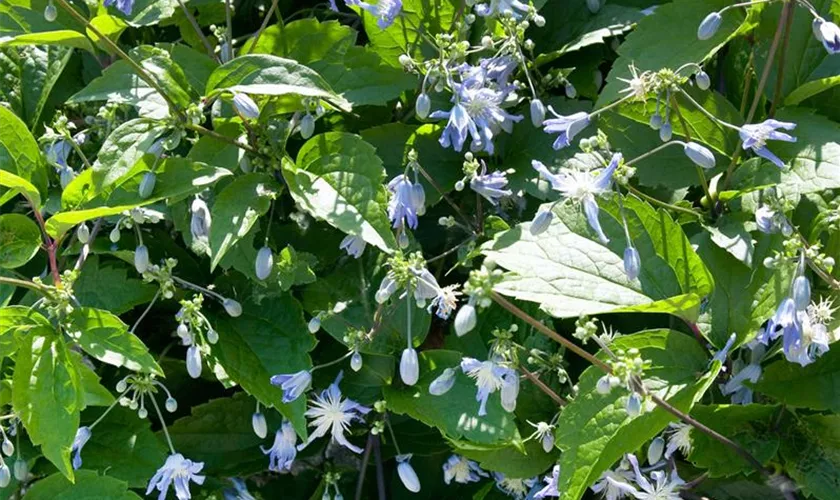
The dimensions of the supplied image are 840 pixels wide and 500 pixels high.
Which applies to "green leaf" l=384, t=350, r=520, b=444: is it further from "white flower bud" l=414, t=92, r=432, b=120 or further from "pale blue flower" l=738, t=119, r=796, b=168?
"pale blue flower" l=738, t=119, r=796, b=168

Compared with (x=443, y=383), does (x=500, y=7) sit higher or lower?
higher

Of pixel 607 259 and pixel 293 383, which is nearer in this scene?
pixel 607 259

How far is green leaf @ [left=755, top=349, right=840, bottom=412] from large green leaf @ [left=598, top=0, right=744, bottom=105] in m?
0.58

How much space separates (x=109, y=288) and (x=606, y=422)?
1.02m

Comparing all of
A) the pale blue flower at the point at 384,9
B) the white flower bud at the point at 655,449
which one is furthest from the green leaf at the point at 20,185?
the white flower bud at the point at 655,449

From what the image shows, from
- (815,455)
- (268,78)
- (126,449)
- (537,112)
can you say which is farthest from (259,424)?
(815,455)

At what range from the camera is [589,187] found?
5.09 ft

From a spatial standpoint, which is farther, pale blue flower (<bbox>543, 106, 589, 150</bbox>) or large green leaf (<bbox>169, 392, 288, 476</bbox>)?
large green leaf (<bbox>169, 392, 288, 476</bbox>)

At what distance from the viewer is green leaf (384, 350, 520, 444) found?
1.77 meters

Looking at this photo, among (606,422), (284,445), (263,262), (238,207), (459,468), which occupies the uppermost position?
(238,207)

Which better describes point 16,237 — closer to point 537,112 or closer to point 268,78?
point 268,78

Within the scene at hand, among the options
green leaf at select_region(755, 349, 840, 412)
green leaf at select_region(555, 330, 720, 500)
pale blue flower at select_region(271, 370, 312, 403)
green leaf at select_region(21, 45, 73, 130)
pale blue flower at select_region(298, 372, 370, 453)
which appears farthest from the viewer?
green leaf at select_region(21, 45, 73, 130)

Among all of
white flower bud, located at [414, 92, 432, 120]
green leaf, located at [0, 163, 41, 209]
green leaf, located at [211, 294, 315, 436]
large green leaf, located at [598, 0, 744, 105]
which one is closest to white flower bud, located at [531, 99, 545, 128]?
large green leaf, located at [598, 0, 744, 105]

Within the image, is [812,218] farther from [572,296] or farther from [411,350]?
[411,350]
